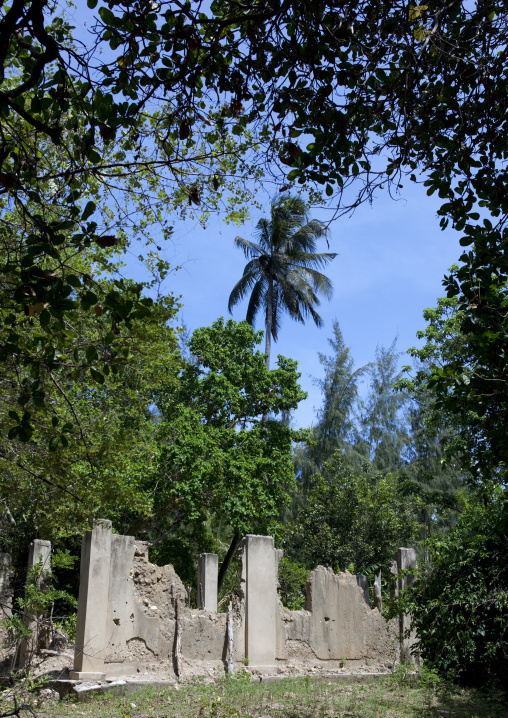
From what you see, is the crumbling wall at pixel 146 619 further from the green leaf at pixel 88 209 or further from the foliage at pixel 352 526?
the foliage at pixel 352 526

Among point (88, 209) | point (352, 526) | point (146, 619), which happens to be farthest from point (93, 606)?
point (352, 526)

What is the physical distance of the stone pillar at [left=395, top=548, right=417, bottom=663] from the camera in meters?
13.1

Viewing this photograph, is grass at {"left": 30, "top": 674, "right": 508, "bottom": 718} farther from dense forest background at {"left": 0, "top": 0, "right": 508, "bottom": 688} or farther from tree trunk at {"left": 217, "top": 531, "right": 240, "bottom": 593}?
tree trunk at {"left": 217, "top": 531, "right": 240, "bottom": 593}

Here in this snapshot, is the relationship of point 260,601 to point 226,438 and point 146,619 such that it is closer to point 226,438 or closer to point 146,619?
point 146,619

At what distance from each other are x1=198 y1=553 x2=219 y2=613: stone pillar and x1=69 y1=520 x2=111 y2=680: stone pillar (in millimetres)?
4079

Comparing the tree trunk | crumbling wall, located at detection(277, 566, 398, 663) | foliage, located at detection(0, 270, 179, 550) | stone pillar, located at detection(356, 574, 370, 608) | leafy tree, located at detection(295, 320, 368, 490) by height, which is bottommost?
crumbling wall, located at detection(277, 566, 398, 663)

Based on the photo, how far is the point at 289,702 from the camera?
8.39m

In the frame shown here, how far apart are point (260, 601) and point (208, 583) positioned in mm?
2708

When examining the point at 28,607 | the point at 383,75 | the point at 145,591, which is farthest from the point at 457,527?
the point at 383,75

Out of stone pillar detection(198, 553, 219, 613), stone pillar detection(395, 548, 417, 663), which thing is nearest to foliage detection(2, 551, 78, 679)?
stone pillar detection(198, 553, 219, 613)

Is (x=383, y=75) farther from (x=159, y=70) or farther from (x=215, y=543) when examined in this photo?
(x=215, y=543)

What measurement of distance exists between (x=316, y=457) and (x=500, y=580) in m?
19.7

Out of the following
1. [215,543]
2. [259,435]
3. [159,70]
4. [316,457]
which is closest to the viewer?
[159,70]

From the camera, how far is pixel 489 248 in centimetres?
582
